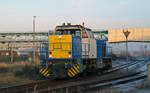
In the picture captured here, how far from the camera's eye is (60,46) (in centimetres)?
1338

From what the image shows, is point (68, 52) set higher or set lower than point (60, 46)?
lower

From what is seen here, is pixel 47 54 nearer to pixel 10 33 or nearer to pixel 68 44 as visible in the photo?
pixel 68 44

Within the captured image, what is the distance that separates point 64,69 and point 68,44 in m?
Answer: 1.59

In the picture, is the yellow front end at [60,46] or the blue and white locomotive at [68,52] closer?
the blue and white locomotive at [68,52]

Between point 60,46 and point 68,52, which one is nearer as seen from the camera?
point 68,52

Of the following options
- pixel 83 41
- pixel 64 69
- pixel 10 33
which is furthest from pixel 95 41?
pixel 10 33

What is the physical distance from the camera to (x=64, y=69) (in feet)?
41.5

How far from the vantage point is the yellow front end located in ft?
43.2

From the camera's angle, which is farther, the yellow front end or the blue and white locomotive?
the yellow front end

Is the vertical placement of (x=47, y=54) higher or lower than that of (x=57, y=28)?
lower

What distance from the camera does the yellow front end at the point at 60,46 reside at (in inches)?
519

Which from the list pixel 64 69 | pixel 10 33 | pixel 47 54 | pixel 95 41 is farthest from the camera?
pixel 10 33

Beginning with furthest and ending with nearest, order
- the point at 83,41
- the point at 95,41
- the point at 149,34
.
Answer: the point at 149,34 → the point at 95,41 → the point at 83,41

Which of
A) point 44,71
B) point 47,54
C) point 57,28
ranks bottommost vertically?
point 44,71
